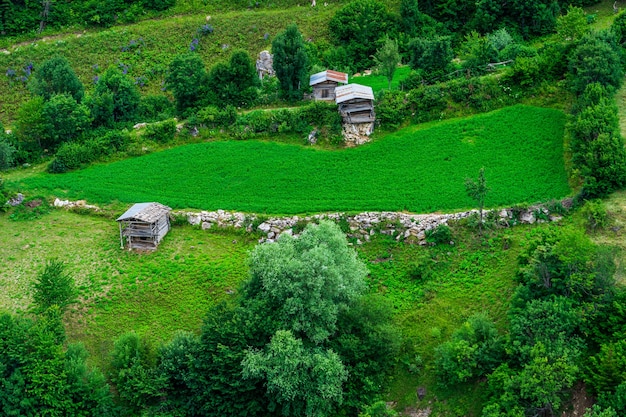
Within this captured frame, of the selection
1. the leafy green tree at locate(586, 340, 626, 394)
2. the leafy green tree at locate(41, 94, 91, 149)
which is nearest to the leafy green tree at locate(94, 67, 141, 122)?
the leafy green tree at locate(41, 94, 91, 149)

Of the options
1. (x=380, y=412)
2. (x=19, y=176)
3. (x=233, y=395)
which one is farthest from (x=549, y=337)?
(x=19, y=176)

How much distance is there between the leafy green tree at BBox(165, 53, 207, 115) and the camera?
70.8 meters

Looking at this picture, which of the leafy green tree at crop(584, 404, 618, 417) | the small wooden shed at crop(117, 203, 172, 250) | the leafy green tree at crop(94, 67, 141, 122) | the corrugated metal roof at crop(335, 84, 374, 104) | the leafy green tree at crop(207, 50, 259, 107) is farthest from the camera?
the leafy green tree at crop(94, 67, 141, 122)

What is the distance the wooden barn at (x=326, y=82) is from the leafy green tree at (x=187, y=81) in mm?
10130

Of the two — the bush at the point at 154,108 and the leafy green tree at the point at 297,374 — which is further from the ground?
the bush at the point at 154,108

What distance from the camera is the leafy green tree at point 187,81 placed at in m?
70.8

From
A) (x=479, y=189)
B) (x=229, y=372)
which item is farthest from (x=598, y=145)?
(x=229, y=372)

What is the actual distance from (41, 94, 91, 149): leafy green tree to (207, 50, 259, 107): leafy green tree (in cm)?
1156

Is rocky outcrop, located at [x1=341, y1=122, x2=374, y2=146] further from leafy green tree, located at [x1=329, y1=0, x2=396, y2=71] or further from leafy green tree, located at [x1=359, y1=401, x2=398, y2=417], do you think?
leafy green tree, located at [x1=359, y1=401, x2=398, y2=417]

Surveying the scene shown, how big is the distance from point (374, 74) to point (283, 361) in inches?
1594

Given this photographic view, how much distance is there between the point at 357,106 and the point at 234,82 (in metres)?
12.9

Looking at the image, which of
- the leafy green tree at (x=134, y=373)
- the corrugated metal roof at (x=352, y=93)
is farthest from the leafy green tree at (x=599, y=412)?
the corrugated metal roof at (x=352, y=93)

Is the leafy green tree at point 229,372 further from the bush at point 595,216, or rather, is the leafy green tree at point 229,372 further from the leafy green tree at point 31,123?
the leafy green tree at point 31,123

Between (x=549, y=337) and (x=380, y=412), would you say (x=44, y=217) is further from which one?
(x=549, y=337)
